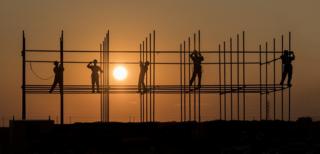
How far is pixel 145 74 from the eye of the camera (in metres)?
37.8

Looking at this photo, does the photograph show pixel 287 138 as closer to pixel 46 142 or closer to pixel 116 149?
pixel 116 149

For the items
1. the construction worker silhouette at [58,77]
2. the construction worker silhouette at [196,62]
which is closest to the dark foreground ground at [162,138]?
the construction worker silhouette at [58,77]

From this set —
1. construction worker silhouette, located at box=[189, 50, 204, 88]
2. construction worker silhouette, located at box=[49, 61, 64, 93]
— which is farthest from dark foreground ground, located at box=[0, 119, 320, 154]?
construction worker silhouette, located at box=[189, 50, 204, 88]

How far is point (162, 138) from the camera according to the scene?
32.0 metres

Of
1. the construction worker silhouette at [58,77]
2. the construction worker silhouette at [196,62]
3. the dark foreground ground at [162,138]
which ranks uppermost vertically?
the construction worker silhouette at [196,62]

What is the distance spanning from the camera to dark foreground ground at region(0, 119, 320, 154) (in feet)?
102

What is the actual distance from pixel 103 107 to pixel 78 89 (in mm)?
1941

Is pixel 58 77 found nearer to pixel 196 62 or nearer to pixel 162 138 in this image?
pixel 196 62

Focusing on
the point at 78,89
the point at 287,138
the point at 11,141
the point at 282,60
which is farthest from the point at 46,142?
the point at 282,60

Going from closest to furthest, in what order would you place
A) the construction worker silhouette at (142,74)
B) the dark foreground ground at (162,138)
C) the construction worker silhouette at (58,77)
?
the dark foreground ground at (162,138), the construction worker silhouette at (58,77), the construction worker silhouette at (142,74)

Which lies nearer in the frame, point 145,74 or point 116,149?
point 116,149

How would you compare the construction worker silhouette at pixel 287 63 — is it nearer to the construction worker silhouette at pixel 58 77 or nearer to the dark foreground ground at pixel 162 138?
the dark foreground ground at pixel 162 138

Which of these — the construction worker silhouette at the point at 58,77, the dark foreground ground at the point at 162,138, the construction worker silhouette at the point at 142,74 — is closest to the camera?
the dark foreground ground at the point at 162,138

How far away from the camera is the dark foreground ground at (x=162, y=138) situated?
102ft
